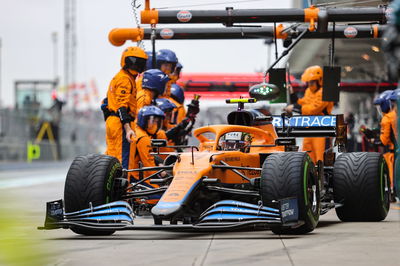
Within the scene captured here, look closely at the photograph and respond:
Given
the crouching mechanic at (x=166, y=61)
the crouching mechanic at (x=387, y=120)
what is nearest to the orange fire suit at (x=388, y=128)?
the crouching mechanic at (x=387, y=120)

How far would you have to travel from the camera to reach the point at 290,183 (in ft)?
24.2

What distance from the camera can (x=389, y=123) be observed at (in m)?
14.0

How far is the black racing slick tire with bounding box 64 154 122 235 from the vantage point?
795cm

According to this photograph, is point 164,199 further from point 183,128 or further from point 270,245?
point 183,128

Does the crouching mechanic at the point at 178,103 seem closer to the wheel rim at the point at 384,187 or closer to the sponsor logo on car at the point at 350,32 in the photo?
the sponsor logo on car at the point at 350,32

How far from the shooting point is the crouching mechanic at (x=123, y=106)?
34.8 feet

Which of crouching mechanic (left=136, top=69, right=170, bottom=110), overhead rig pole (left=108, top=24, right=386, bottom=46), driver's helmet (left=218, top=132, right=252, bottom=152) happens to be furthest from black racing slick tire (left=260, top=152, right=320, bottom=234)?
overhead rig pole (left=108, top=24, right=386, bottom=46)

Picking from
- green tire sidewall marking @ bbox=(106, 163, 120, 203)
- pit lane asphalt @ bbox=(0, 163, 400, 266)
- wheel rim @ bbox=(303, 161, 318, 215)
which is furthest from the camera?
green tire sidewall marking @ bbox=(106, 163, 120, 203)

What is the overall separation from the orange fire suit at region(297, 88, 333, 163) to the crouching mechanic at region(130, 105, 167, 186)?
3.85 metres

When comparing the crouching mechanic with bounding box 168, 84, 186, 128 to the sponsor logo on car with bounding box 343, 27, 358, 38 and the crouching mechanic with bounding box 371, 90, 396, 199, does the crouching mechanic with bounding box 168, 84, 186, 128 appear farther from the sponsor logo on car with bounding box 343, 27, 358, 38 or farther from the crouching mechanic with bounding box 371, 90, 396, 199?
the crouching mechanic with bounding box 371, 90, 396, 199

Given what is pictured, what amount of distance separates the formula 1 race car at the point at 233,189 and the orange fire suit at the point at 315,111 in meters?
3.96

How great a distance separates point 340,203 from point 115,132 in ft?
9.71

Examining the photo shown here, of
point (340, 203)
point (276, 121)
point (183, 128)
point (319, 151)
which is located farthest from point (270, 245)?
point (319, 151)

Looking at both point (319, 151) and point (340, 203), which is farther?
point (319, 151)
